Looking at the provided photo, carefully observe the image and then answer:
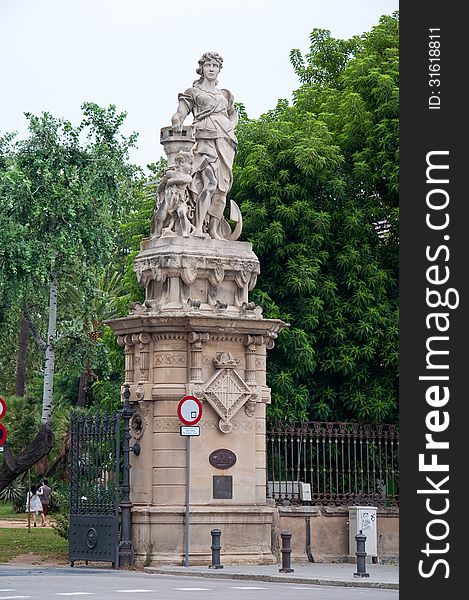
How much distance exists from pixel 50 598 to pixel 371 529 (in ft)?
37.1

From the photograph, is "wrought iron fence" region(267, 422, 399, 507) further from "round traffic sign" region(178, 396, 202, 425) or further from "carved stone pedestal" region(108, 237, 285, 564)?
"round traffic sign" region(178, 396, 202, 425)

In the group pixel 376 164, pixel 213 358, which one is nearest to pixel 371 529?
pixel 213 358

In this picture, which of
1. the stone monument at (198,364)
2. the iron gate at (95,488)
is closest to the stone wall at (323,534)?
the stone monument at (198,364)

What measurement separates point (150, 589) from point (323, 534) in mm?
8827

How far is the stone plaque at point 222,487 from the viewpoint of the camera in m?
28.6

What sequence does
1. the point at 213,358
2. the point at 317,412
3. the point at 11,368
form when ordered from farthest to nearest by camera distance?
1. the point at 11,368
2. the point at 317,412
3. the point at 213,358

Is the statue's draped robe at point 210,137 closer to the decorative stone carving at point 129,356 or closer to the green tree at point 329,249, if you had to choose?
the decorative stone carving at point 129,356

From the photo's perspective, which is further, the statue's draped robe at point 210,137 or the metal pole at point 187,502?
the statue's draped robe at point 210,137

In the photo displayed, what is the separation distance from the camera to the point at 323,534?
29938 mm

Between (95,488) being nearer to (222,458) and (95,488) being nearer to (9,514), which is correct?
(222,458)

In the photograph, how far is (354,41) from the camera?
Result: 4616cm

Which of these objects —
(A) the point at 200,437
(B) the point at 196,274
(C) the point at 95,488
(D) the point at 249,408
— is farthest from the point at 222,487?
(B) the point at 196,274

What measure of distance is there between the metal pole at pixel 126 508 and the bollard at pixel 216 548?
1.89 m

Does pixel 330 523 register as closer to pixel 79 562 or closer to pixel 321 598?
pixel 79 562
